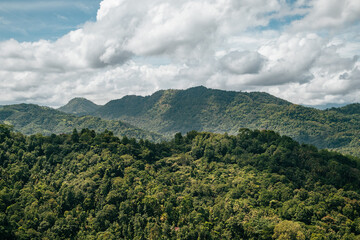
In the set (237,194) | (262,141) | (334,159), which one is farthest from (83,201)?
(334,159)

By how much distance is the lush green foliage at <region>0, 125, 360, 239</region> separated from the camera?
78.2m

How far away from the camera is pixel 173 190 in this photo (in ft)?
327

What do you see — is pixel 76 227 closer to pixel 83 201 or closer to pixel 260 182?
pixel 83 201

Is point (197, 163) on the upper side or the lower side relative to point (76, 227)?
upper

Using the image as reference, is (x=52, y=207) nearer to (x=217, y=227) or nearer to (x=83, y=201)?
(x=83, y=201)

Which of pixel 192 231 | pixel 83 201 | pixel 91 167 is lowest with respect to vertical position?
pixel 192 231

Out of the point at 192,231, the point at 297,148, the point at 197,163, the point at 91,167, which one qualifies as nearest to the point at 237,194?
the point at 192,231

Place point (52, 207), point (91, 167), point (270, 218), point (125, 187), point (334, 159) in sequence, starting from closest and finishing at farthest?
1. point (270, 218)
2. point (52, 207)
3. point (125, 187)
4. point (91, 167)
5. point (334, 159)

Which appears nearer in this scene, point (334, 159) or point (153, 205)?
point (153, 205)

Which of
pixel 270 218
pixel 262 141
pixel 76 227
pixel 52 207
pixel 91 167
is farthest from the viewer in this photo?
pixel 262 141

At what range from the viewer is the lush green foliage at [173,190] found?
257 ft

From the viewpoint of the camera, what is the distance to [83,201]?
90875 millimetres

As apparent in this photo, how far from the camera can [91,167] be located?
107 metres

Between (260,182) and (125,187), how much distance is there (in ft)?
146
